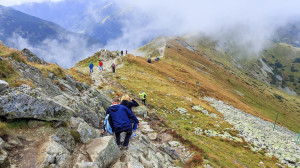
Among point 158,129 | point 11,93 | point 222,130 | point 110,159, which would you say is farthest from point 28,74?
point 222,130

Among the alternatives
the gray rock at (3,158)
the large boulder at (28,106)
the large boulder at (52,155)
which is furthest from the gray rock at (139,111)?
the gray rock at (3,158)

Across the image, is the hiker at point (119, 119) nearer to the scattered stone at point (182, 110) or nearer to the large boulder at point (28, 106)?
the large boulder at point (28, 106)

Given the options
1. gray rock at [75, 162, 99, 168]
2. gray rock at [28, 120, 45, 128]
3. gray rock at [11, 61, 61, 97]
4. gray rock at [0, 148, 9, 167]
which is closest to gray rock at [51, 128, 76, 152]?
gray rock at [28, 120, 45, 128]

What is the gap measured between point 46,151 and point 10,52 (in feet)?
35.7

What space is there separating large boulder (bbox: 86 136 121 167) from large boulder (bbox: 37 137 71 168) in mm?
1024

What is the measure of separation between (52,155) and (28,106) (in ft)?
9.76

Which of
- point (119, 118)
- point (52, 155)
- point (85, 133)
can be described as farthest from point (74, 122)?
point (119, 118)

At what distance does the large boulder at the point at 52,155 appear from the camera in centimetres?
641

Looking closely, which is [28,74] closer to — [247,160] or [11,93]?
[11,93]

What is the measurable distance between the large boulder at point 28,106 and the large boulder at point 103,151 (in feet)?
7.96

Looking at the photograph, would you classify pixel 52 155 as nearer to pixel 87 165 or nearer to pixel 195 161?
pixel 87 165

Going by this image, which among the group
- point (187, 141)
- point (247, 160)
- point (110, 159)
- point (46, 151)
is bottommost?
point (247, 160)

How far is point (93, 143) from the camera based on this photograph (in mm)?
8344

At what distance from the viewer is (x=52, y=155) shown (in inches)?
265
